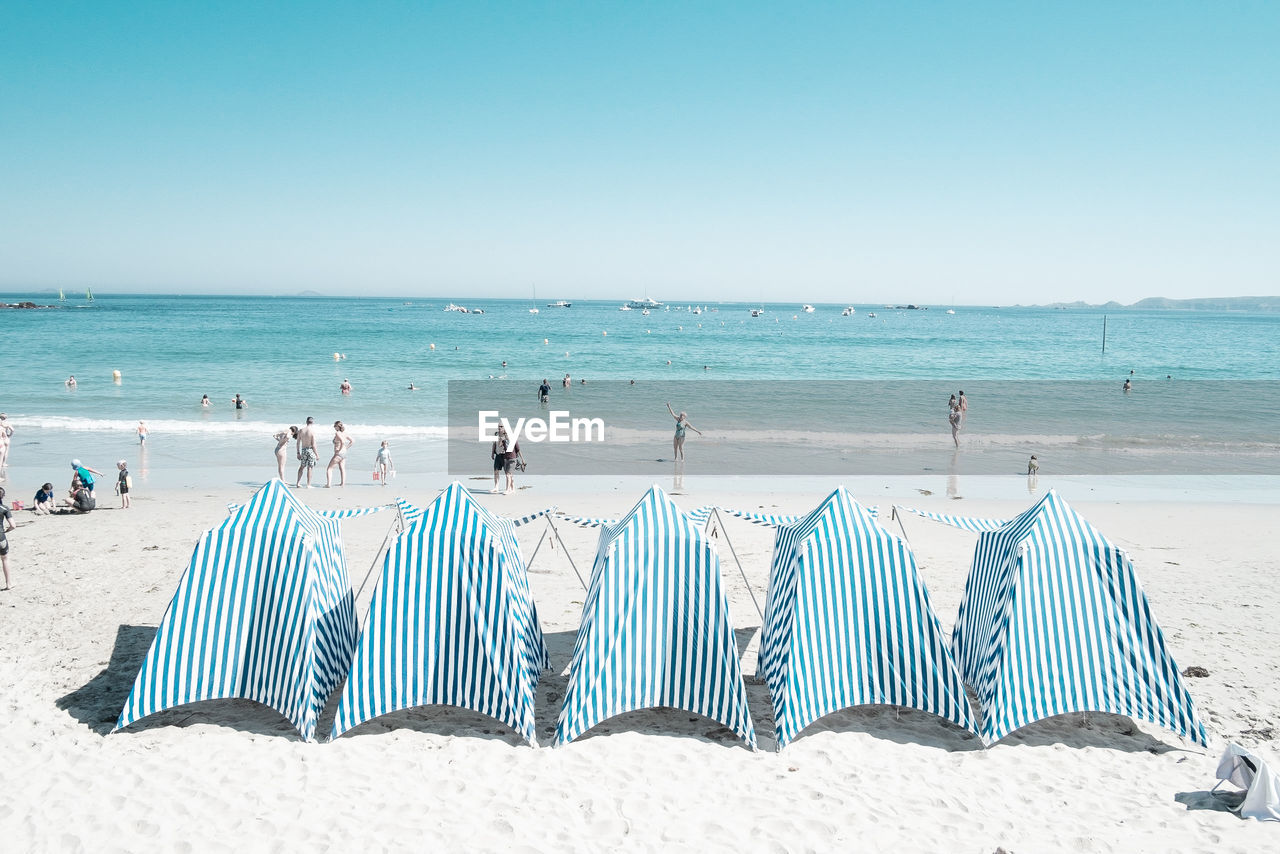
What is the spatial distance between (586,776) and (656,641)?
125 centimetres

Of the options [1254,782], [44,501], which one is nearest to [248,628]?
[1254,782]

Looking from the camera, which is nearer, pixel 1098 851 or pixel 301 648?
pixel 1098 851

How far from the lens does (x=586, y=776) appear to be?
6.60 meters

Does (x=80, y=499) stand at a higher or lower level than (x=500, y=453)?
lower

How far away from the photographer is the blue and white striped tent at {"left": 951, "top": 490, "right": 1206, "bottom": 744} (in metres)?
7.08

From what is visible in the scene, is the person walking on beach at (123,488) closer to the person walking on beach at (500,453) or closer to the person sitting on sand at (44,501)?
the person sitting on sand at (44,501)

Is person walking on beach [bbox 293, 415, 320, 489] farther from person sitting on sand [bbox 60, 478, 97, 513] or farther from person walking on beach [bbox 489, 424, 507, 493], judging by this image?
person walking on beach [bbox 489, 424, 507, 493]

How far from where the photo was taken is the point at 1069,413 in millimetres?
35031

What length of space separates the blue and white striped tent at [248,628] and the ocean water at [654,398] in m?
12.6

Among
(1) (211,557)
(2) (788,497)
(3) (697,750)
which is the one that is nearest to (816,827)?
(3) (697,750)

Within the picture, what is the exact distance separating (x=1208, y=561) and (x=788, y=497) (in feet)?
24.9

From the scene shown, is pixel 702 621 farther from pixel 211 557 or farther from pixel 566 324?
pixel 566 324

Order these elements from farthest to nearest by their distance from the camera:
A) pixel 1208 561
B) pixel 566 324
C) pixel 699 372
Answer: pixel 566 324
pixel 699 372
pixel 1208 561

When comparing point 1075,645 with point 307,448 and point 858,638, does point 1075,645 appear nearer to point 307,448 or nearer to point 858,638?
point 858,638
